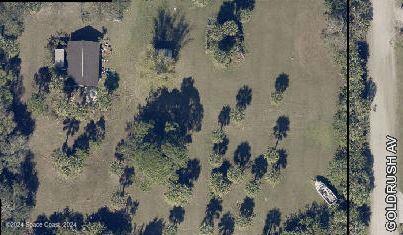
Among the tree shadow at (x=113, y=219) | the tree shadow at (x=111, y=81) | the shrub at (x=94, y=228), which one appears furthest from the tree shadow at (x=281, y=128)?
the shrub at (x=94, y=228)

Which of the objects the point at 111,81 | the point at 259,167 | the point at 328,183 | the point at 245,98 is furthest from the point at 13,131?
the point at 328,183

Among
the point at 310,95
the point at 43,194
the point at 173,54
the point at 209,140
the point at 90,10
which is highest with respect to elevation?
the point at 90,10

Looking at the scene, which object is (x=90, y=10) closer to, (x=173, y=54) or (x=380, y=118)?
(x=173, y=54)

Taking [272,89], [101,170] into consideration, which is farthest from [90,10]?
[272,89]

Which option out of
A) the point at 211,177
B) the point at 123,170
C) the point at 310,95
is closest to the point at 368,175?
the point at 310,95

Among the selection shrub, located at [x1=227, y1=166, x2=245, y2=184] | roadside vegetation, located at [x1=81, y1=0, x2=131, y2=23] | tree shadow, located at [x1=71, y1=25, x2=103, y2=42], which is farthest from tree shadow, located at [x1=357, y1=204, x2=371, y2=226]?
tree shadow, located at [x1=71, y1=25, x2=103, y2=42]

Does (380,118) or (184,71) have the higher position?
(184,71)

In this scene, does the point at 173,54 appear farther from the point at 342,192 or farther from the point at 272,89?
the point at 342,192

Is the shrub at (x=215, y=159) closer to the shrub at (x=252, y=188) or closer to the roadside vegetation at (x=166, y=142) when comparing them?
the roadside vegetation at (x=166, y=142)

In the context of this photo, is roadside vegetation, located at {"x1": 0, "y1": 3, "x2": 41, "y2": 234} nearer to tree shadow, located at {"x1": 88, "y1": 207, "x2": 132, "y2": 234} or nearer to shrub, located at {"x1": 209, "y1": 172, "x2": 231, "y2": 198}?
tree shadow, located at {"x1": 88, "y1": 207, "x2": 132, "y2": 234}
